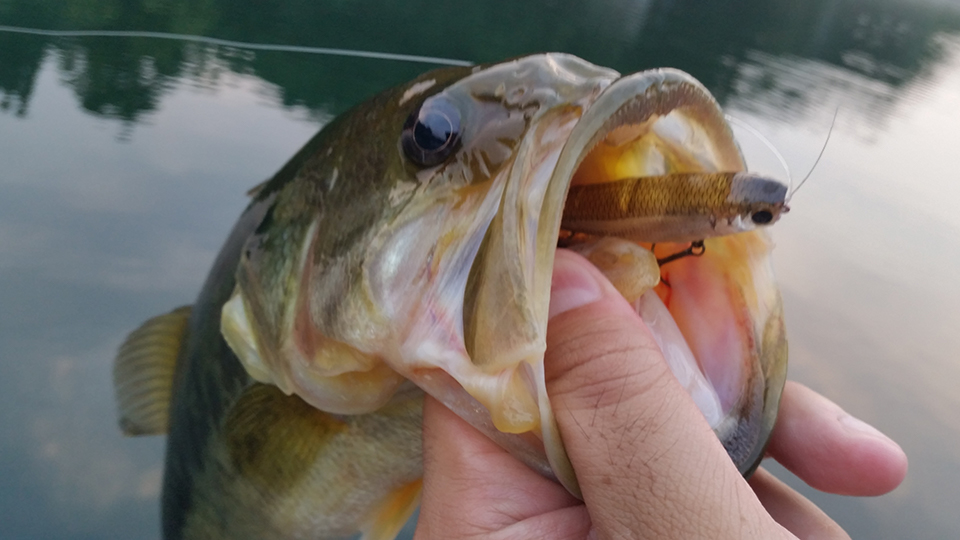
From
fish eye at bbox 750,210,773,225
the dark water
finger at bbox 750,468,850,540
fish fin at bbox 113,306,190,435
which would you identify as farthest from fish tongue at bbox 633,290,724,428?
fish fin at bbox 113,306,190,435

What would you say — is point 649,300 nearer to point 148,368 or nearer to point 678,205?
point 678,205

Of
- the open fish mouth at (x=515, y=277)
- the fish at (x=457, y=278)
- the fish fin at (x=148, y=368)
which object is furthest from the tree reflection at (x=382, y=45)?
the open fish mouth at (x=515, y=277)

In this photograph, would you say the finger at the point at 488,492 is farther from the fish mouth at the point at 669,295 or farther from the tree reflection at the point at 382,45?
the tree reflection at the point at 382,45

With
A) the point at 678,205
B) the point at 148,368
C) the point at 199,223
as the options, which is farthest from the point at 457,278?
the point at 199,223

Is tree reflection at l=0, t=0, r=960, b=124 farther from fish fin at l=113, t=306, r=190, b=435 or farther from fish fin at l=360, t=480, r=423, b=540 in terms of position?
fish fin at l=360, t=480, r=423, b=540

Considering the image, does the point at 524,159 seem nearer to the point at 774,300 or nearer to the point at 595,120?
the point at 595,120

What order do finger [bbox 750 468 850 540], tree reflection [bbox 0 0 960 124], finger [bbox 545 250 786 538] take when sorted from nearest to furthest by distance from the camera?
finger [bbox 545 250 786 538] → finger [bbox 750 468 850 540] → tree reflection [bbox 0 0 960 124]
